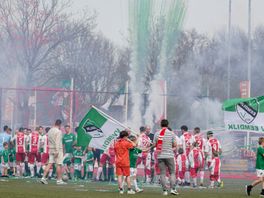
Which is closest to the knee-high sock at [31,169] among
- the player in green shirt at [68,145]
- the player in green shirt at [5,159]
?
the player in green shirt at [5,159]

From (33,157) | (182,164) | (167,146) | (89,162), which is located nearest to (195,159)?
(182,164)

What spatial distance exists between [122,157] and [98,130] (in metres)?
4.82

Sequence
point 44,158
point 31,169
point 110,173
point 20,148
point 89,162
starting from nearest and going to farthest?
1. point 110,173
2. point 89,162
3. point 44,158
4. point 31,169
5. point 20,148

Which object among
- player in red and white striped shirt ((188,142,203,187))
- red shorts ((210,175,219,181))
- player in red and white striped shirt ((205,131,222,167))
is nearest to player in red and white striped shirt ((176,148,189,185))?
player in red and white striped shirt ((188,142,203,187))

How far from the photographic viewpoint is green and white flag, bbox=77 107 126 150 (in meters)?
30.8

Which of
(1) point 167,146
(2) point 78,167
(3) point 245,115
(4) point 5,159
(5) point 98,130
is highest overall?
Result: (3) point 245,115

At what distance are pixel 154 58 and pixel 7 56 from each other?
975 centimetres

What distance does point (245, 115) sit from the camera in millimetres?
28891

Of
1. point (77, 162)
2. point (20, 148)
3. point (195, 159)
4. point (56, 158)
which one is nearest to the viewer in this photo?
point (56, 158)

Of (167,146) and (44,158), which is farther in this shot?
(44,158)

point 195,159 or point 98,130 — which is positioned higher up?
point 98,130

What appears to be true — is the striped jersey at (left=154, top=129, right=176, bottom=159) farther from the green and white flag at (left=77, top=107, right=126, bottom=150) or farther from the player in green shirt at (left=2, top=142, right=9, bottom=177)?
the player in green shirt at (left=2, top=142, right=9, bottom=177)

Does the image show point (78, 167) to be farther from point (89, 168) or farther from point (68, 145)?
point (68, 145)

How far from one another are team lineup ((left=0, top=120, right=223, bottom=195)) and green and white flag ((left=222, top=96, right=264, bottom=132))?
6.55 feet
